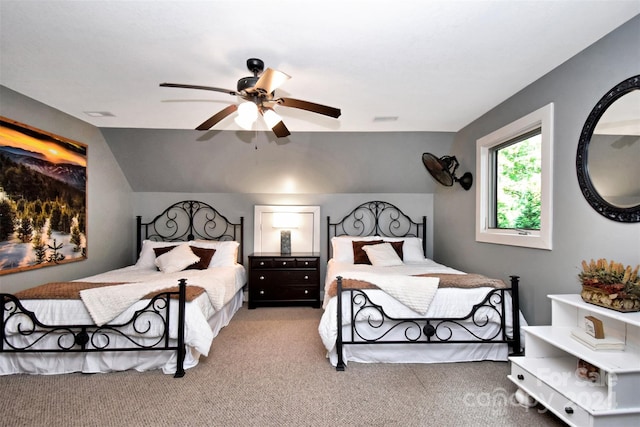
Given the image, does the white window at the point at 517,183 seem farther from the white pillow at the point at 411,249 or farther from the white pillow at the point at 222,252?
the white pillow at the point at 222,252

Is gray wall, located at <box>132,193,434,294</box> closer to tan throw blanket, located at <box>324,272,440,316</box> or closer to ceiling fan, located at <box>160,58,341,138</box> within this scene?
tan throw blanket, located at <box>324,272,440,316</box>

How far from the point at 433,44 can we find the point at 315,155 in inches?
97.7

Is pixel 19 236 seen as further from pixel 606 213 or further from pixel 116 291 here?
pixel 606 213

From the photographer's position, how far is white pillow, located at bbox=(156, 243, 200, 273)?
12.5ft

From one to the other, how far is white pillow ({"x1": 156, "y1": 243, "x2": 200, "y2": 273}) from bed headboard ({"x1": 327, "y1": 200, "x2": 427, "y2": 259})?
2.00 metres

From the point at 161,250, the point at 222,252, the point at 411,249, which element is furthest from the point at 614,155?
the point at 161,250

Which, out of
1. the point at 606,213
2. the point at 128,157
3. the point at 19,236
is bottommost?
the point at 19,236

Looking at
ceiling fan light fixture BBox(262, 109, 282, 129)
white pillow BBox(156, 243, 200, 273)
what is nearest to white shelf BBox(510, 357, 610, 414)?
ceiling fan light fixture BBox(262, 109, 282, 129)

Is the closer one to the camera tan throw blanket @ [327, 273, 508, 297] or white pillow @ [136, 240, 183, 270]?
tan throw blanket @ [327, 273, 508, 297]

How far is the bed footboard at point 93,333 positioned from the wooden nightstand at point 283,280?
71.0 inches

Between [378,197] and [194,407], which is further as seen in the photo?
[378,197]

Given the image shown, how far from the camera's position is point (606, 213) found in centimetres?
201

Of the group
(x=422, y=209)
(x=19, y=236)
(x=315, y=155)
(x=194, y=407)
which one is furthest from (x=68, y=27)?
(x=422, y=209)

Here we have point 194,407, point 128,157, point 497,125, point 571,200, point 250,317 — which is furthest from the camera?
point 128,157
